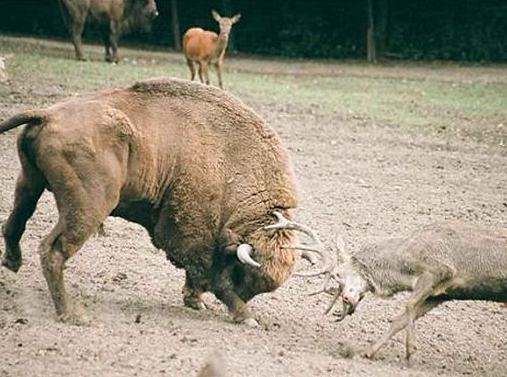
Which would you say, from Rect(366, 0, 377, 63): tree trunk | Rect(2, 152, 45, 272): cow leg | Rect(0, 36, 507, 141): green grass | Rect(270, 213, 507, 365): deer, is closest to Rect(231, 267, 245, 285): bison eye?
Rect(270, 213, 507, 365): deer

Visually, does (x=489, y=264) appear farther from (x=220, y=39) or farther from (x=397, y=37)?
(x=397, y=37)

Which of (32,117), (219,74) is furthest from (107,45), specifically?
(32,117)

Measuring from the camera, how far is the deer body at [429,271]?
24.6 ft

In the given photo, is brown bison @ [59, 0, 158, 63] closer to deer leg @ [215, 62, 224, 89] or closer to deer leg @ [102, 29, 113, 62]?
deer leg @ [102, 29, 113, 62]

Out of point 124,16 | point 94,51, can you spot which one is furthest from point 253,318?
point 94,51

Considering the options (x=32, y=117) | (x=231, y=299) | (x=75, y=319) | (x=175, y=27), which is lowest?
(x=175, y=27)

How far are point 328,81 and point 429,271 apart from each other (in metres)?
16.4

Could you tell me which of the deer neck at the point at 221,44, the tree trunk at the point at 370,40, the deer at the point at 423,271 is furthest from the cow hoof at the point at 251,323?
the tree trunk at the point at 370,40

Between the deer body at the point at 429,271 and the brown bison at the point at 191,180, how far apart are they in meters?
0.55

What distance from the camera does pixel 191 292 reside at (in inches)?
316

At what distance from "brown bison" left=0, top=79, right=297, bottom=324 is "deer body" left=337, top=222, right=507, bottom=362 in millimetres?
546

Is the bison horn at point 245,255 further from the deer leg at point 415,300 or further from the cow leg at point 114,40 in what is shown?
the cow leg at point 114,40

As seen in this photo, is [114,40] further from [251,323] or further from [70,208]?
[70,208]

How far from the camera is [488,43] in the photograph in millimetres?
28516
